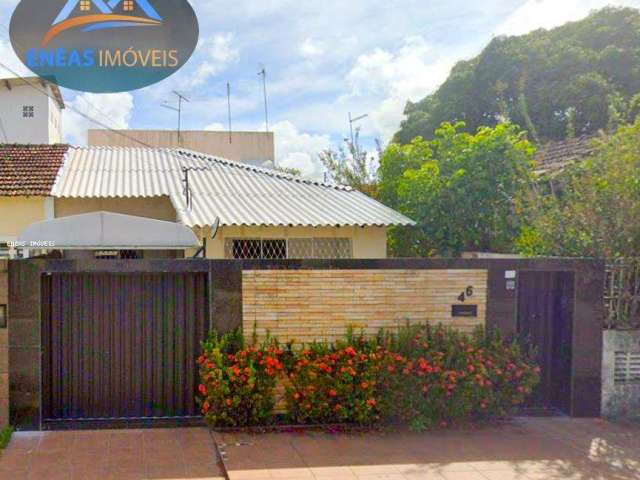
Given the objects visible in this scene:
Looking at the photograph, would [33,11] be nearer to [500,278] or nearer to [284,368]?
[284,368]

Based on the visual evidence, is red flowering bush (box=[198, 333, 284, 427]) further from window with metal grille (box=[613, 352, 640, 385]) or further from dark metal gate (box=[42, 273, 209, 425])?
window with metal grille (box=[613, 352, 640, 385])

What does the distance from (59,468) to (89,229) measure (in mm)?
2853

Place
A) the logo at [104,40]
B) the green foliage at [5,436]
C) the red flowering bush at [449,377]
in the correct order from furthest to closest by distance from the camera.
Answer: the logo at [104,40], the red flowering bush at [449,377], the green foliage at [5,436]

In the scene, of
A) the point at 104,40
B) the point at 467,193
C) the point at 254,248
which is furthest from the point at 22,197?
the point at 467,193

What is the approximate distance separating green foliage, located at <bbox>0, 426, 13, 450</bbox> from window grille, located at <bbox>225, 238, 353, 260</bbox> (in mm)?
6390

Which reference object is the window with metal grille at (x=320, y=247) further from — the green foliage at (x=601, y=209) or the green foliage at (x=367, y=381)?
the green foliage at (x=367, y=381)

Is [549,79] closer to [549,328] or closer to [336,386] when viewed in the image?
[549,328]

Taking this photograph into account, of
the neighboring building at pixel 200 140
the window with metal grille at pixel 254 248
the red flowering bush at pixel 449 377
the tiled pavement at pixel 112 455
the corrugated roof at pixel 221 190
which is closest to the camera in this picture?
the tiled pavement at pixel 112 455

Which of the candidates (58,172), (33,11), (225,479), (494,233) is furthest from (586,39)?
(225,479)

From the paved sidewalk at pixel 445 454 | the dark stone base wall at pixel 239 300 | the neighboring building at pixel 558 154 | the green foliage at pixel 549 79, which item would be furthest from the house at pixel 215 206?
the green foliage at pixel 549 79

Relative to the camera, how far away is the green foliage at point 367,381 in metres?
6.49

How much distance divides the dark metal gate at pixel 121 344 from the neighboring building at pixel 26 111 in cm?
2404

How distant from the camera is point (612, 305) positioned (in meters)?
7.52

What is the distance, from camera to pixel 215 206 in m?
12.4
